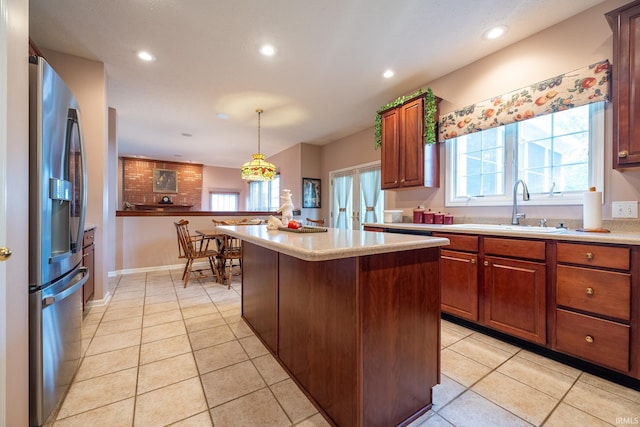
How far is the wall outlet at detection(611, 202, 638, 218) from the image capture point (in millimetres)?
1790

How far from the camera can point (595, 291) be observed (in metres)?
1.56

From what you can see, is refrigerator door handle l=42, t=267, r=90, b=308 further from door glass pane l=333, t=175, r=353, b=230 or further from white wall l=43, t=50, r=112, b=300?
door glass pane l=333, t=175, r=353, b=230

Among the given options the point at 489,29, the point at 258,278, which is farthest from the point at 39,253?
the point at 489,29

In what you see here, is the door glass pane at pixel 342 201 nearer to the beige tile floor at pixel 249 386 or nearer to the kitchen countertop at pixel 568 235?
the kitchen countertop at pixel 568 235

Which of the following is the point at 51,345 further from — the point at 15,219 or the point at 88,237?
the point at 88,237

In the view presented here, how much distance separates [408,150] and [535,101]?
121 centimetres

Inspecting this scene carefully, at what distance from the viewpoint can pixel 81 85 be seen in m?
2.73

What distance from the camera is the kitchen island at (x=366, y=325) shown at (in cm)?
109

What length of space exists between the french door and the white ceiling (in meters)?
1.25

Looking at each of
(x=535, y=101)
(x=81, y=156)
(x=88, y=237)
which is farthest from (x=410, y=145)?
(x=88, y=237)

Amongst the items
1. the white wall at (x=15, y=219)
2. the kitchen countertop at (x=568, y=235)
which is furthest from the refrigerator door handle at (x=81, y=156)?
the kitchen countertop at (x=568, y=235)

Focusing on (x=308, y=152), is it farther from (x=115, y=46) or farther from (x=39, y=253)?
(x=39, y=253)

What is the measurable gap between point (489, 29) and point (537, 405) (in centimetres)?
282

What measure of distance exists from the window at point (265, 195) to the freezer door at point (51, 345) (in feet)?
19.4
